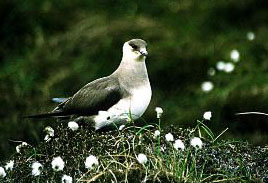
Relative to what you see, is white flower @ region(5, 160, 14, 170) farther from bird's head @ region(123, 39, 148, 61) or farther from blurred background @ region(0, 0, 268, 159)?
blurred background @ region(0, 0, 268, 159)

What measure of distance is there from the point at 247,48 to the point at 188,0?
0.78 metres

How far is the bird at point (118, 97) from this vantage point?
5.18 meters

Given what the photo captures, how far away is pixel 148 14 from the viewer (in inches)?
342

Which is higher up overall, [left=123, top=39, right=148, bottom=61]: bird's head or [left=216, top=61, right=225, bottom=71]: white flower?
[left=123, top=39, right=148, bottom=61]: bird's head

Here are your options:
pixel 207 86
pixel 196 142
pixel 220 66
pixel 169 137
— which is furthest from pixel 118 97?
pixel 220 66

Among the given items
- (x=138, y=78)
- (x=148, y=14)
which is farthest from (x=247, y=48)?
(x=138, y=78)

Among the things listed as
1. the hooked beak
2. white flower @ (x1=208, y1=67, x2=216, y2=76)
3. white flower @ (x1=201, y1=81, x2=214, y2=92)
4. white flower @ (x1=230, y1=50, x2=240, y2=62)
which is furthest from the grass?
white flower @ (x1=230, y1=50, x2=240, y2=62)

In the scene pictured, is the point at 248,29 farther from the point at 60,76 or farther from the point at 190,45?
the point at 60,76

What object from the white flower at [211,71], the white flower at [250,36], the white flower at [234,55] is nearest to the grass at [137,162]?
the white flower at [211,71]

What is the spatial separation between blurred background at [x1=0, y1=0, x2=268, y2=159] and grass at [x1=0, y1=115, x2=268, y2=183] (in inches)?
94.9

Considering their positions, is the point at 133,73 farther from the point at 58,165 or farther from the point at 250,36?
the point at 250,36

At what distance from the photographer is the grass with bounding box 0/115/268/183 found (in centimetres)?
437

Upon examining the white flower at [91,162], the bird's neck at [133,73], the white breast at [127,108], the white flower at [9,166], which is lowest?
the white flower at [9,166]

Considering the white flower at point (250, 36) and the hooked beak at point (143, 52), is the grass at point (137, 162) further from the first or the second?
the white flower at point (250, 36)
